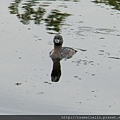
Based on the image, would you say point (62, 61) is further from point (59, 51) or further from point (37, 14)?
point (37, 14)

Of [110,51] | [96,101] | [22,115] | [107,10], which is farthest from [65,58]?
[107,10]

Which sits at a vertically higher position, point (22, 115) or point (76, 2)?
point (22, 115)

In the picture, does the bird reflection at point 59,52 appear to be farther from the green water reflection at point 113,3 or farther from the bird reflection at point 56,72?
the green water reflection at point 113,3

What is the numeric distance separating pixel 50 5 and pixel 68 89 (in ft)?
37.9

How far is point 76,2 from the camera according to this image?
1003 inches

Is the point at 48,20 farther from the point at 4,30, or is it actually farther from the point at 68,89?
the point at 68,89

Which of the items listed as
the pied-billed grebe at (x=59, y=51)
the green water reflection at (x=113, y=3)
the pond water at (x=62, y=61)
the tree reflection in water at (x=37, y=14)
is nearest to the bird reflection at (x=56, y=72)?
the pond water at (x=62, y=61)

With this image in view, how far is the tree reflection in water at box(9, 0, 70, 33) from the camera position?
20.3 m

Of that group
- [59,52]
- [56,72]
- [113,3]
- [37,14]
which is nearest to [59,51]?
[59,52]

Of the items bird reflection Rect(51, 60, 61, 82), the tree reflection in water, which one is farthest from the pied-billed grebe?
the tree reflection in water

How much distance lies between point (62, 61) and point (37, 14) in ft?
20.5

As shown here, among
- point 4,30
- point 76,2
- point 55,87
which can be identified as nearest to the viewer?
point 55,87

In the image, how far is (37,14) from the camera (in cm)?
2205

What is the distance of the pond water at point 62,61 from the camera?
1228cm
